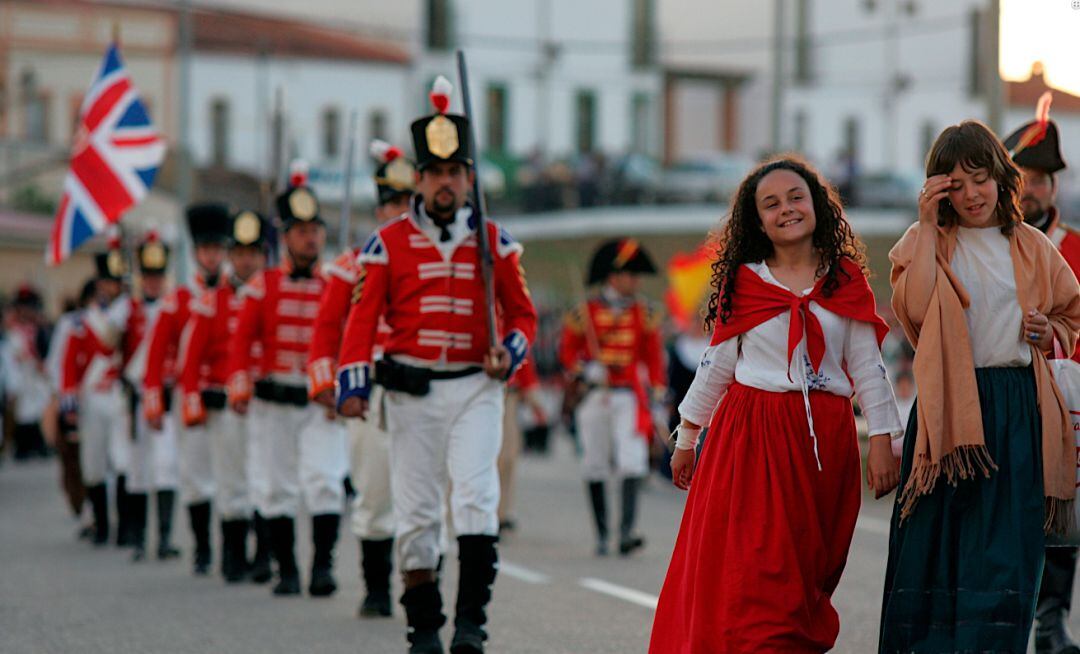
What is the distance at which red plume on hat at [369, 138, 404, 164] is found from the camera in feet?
34.5

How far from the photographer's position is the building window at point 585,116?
6234 cm

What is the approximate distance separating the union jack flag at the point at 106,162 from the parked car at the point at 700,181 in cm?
2993

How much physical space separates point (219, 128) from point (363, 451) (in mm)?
55604

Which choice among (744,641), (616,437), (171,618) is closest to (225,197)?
(616,437)

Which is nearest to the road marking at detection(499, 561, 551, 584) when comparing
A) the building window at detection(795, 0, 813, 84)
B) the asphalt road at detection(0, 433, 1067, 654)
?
the asphalt road at detection(0, 433, 1067, 654)

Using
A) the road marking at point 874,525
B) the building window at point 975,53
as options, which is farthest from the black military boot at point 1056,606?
the building window at point 975,53

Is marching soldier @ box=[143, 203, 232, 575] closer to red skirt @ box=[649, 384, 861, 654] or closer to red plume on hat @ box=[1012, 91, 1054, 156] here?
red plume on hat @ box=[1012, 91, 1054, 156]

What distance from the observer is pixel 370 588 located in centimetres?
1021

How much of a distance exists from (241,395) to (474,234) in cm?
310

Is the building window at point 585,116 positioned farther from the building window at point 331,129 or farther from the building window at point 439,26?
the building window at point 331,129

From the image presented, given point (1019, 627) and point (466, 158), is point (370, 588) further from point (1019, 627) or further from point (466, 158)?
point (1019, 627)

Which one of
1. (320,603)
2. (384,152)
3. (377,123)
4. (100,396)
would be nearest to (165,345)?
(100,396)

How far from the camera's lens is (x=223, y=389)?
12578 mm

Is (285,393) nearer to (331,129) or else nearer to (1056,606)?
(1056,606)
